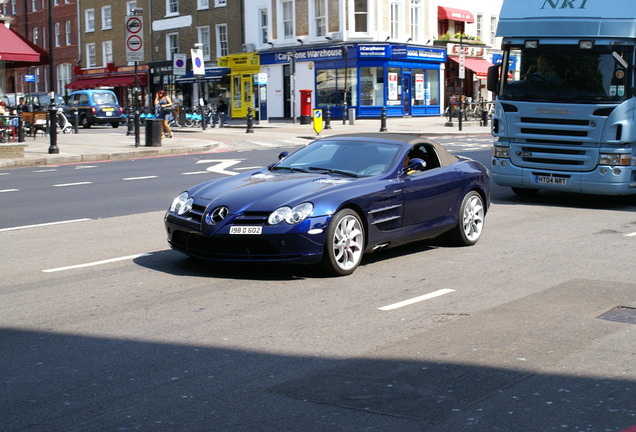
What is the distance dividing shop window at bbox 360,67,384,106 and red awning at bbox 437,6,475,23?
7503 mm

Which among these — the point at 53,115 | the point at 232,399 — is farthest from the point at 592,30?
the point at 53,115

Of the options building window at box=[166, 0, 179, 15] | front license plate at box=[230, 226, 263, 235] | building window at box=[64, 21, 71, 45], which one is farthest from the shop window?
front license plate at box=[230, 226, 263, 235]

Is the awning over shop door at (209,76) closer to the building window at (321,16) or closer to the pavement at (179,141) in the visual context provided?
the pavement at (179,141)

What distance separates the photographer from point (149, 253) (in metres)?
9.41

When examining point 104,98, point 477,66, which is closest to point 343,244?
point 104,98

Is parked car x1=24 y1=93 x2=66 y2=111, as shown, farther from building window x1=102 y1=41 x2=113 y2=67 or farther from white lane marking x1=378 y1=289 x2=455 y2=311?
white lane marking x1=378 y1=289 x2=455 y2=311

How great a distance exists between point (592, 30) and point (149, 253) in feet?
26.6

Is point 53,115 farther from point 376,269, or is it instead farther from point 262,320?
point 262,320

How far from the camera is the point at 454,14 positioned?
176ft

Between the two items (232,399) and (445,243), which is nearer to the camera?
(232,399)

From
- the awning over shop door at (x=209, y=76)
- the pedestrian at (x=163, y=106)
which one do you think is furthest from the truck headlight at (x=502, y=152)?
Answer: the awning over shop door at (x=209, y=76)

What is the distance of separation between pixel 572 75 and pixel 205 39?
45683 millimetres

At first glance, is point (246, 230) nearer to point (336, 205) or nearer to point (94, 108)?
point (336, 205)

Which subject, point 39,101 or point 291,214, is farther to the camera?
point 39,101
